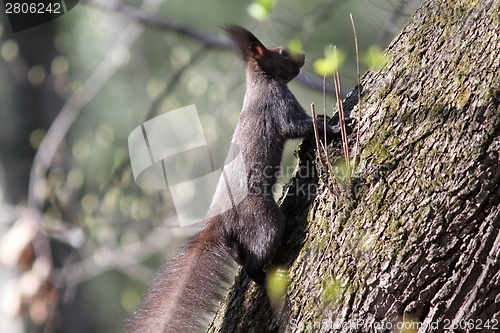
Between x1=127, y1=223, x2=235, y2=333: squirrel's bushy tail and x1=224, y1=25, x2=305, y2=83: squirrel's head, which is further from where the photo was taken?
x1=224, y1=25, x2=305, y2=83: squirrel's head

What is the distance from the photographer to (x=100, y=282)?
15.1 m

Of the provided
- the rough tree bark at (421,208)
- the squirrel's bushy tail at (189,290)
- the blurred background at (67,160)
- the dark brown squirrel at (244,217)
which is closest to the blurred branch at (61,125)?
the blurred background at (67,160)

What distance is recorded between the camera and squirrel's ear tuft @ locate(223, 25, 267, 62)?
384 cm

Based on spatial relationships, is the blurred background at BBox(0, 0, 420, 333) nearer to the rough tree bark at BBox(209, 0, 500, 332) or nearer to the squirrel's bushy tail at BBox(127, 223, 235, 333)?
the squirrel's bushy tail at BBox(127, 223, 235, 333)

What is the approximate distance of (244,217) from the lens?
329 cm

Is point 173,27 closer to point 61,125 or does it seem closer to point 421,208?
point 61,125

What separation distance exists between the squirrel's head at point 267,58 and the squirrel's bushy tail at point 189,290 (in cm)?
163

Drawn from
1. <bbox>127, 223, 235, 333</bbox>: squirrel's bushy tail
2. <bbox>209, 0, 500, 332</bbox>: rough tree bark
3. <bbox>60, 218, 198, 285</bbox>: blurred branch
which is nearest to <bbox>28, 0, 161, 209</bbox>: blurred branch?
<bbox>60, 218, 198, 285</bbox>: blurred branch

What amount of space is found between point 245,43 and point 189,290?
218cm

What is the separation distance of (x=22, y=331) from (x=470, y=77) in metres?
7.08

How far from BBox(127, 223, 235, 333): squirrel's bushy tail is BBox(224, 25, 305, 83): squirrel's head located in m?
1.63

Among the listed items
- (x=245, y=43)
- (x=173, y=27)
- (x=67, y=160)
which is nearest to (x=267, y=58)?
(x=245, y=43)

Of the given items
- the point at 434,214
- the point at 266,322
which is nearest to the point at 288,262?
the point at 266,322

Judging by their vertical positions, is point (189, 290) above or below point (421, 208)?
below
